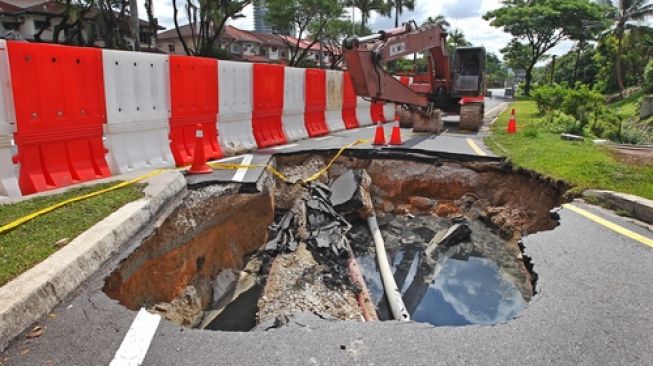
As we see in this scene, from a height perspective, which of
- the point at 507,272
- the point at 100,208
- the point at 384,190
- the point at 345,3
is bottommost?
the point at 507,272

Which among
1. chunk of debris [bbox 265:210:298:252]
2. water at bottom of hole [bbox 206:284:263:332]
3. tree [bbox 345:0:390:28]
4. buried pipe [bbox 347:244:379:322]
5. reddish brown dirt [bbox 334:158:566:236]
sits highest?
tree [bbox 345:0:390:28]

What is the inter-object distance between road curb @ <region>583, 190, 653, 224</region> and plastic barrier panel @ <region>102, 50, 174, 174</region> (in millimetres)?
6472

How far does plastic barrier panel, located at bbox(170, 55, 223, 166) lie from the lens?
7492mm

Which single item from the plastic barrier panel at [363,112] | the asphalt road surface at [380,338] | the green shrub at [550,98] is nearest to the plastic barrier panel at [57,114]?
the asphalt road surface at [380,338]

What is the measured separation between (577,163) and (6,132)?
27.9ft

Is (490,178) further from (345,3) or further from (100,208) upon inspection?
(345,3)

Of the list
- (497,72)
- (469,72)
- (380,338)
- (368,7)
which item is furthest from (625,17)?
(497,72)

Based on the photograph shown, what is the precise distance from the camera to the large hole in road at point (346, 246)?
5.25m

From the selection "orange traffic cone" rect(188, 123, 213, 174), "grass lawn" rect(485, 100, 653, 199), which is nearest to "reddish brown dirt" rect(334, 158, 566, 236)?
"grass lawn" rect(485, 100, 653, 199)

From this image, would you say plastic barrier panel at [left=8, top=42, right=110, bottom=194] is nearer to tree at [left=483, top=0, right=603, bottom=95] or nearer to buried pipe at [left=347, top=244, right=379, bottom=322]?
buried pipe at [left=347, top=244, right=379, bottom=322]

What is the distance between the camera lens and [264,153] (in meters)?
8.91

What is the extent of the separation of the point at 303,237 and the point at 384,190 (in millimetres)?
2703

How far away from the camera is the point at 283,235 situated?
7.10 m

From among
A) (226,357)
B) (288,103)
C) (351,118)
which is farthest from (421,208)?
(226,357)
